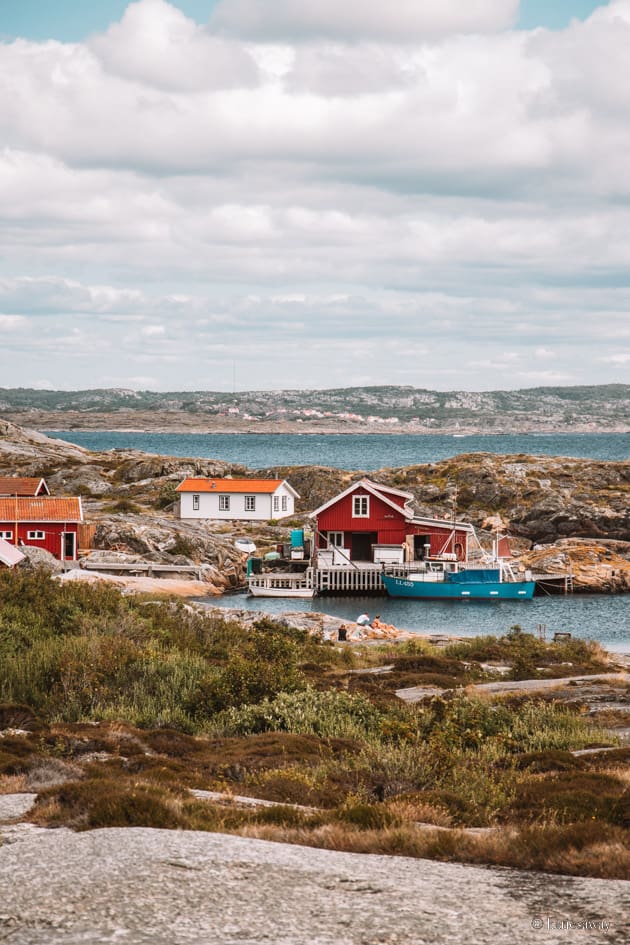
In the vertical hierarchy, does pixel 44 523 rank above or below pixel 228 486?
below

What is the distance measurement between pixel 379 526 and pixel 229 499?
1742 cm

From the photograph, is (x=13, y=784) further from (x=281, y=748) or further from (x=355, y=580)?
(x=355, y=580)

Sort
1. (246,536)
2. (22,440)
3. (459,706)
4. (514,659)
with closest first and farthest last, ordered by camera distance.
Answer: (459,706) < (514,659) < (246,536) < (22,440)

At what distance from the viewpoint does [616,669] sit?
31.7 metres

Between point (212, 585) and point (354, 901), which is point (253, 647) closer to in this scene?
point (354, 901)

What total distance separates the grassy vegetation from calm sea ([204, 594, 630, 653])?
82.2 ft

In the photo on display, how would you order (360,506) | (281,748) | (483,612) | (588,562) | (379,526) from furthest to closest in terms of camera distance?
1. (588,562)
2. (379,526)
3. (360,506)
4. (483,612)
5. (281,748)

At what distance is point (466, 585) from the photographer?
63156mm

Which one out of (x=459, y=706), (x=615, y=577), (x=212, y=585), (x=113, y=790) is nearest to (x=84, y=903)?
(x=113, y=790)

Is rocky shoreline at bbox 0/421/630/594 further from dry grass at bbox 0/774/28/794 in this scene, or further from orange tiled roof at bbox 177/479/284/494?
dry grass at bbox 0/774/28/794

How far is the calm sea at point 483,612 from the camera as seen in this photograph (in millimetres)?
52750

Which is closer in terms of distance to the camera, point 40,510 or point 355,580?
point 40,510

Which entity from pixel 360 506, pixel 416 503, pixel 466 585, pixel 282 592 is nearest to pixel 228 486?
pixel 360 506

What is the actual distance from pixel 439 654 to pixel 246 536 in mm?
41329
